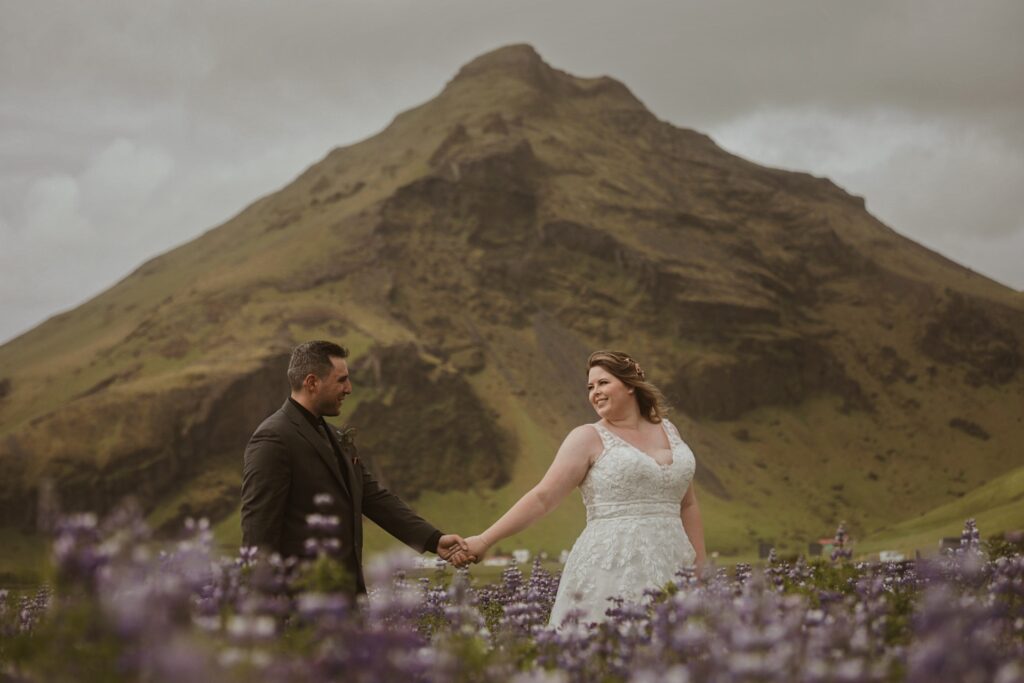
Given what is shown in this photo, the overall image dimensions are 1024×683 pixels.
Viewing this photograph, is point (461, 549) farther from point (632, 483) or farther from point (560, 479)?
point (632, 483)

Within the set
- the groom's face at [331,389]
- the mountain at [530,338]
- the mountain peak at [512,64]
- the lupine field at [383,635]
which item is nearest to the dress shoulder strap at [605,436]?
the groom's face at [331,389]

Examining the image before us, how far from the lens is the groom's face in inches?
356

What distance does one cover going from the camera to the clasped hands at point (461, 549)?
10133mm

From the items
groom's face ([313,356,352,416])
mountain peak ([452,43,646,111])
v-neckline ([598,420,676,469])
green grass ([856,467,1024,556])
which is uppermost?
mountain peak ([452,43,646,111])

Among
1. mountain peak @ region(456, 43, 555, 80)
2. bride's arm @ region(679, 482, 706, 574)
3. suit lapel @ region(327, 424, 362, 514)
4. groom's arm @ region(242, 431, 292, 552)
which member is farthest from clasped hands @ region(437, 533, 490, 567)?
mountain peak @ region(456, 43, 555, 80)

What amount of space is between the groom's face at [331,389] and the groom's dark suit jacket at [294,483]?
0.13 m

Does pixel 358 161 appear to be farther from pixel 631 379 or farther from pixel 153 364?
pixel 631 379

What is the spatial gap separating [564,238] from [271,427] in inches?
5304

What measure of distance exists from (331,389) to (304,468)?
0.77 m

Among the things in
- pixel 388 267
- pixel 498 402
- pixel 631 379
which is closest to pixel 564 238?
pixel 388 267

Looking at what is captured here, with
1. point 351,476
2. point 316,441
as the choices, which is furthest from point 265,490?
point 351,476

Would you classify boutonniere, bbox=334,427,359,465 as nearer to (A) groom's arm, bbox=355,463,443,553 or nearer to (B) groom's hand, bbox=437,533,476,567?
(A) groom's arm, bbox=355,463,443,553

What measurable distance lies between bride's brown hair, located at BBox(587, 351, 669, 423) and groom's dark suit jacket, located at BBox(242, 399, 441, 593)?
2432mm

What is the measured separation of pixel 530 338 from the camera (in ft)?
424
